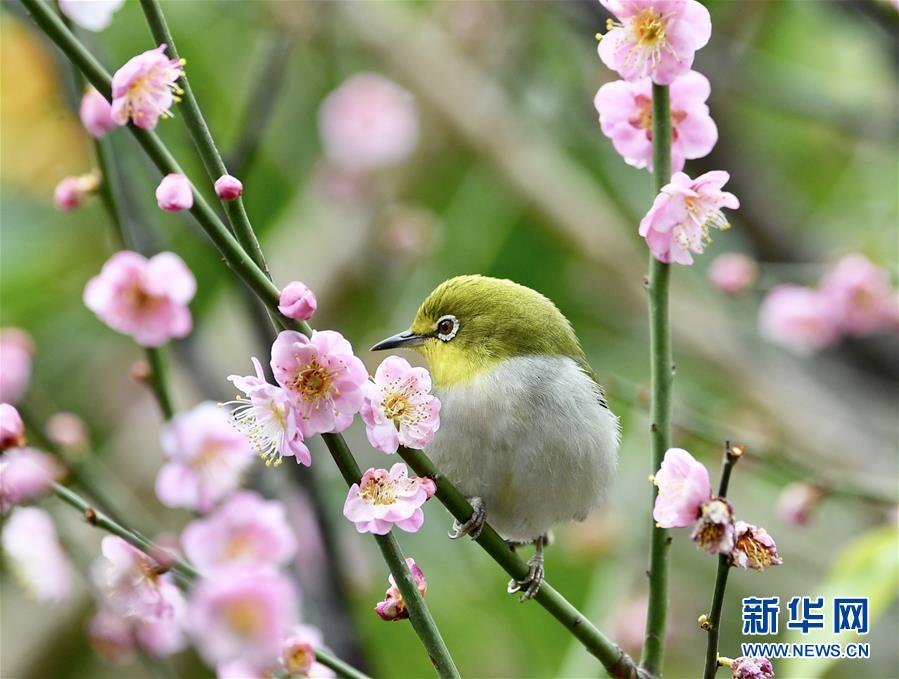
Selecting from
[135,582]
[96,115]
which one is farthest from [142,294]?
[135,582]

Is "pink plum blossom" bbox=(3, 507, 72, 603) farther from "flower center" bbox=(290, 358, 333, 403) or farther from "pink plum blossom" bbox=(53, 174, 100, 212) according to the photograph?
"flower center" bbox=(290, 358, 333, 403)

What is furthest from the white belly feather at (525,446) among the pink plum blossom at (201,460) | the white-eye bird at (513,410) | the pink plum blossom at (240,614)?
the pink plum blossom at (240,614)

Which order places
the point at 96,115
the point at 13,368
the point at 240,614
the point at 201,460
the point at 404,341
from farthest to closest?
the point at 404,341 → the point at 13,368 → the point at 201,460 → the point at 96,115 → the point at 240,614

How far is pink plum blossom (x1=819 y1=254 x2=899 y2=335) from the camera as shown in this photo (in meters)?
3.30

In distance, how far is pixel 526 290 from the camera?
2605 mm

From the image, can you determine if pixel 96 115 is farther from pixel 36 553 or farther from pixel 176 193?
pixel 36 553

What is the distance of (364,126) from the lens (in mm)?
4727

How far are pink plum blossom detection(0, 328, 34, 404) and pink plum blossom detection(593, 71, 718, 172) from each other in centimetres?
120

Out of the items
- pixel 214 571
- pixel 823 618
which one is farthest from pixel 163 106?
pixel 823 618

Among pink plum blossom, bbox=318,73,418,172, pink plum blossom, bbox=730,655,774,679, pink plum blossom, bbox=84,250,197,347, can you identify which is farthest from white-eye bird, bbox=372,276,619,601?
pink plum blossom, bbox=318,73,418,172

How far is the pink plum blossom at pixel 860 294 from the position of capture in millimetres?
3303

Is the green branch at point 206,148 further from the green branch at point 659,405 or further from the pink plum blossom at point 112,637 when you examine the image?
the pink plum blossom at point 112,637

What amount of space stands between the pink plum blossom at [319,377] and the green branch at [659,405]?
481mm

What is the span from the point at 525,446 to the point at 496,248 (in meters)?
2.94
